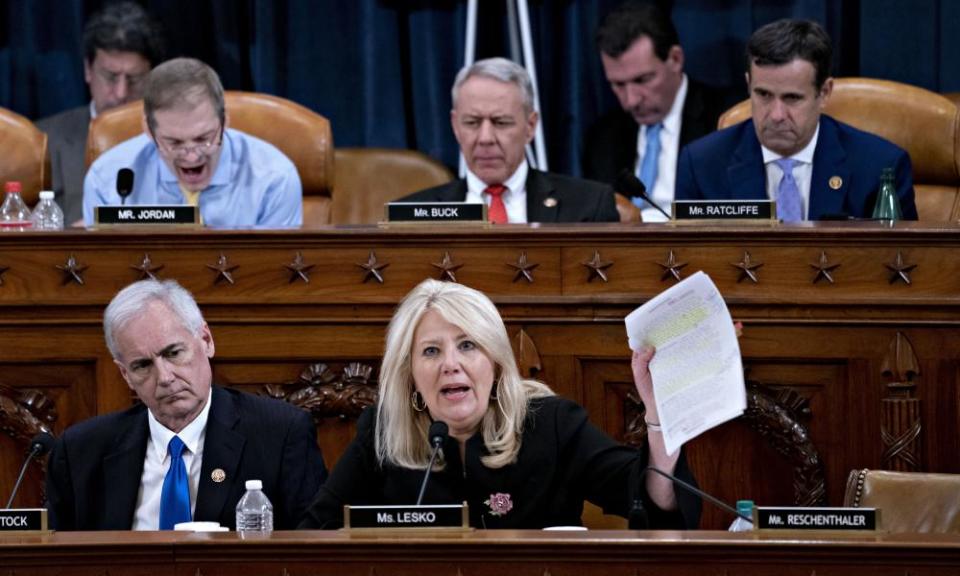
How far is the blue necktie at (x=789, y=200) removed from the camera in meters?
4.95

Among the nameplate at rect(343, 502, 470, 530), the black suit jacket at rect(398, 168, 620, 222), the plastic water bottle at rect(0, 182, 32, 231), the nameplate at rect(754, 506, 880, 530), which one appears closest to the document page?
the nameplate at rect(754, 506, 880, 530)

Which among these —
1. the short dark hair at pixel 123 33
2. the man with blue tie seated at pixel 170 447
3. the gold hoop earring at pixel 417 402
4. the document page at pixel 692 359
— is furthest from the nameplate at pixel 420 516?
the short dark hair at pixel 123 33

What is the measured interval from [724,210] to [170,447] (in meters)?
1.49

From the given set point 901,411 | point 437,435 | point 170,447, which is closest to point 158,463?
point 170,447

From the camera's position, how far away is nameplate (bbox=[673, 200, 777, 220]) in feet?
14.1

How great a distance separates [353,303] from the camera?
4.33m

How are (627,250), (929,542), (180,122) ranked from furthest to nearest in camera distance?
(180,122) → (627,250) → (929,542)

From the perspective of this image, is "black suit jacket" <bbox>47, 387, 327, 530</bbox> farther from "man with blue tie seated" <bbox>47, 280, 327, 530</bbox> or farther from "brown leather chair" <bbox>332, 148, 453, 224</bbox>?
"brown leather chair" <bbox>332, 148, 453, 224</bbox>

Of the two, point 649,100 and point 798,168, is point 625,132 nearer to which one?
point 649,100

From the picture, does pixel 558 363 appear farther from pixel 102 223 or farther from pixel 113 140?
pixel 113 140

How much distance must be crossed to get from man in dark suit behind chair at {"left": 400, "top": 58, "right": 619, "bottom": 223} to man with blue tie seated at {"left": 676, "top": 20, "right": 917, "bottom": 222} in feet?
1.20

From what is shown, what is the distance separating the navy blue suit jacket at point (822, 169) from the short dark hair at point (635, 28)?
3.61ft

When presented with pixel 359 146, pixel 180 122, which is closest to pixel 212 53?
pixel 359 146

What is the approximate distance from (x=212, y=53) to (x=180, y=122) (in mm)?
1781
